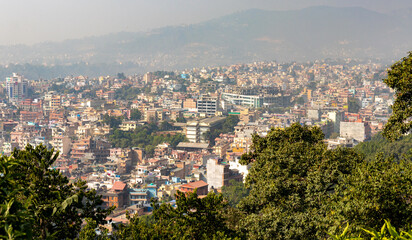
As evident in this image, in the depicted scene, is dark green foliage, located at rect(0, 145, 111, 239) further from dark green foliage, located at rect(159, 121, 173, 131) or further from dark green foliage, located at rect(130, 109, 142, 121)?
dark green foliage, located at rect(130, 109, 142, 121)

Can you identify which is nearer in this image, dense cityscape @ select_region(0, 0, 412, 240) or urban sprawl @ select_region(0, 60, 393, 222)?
dense cityscape @ select_region(0, 0, 412, 240)

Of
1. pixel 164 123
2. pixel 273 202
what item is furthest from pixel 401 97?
pixel 164 123

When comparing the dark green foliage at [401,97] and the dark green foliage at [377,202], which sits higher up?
the dark green foliage at [401,97]

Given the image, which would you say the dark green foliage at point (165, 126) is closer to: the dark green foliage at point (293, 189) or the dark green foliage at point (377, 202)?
the dark green foliage at point (293, 189)

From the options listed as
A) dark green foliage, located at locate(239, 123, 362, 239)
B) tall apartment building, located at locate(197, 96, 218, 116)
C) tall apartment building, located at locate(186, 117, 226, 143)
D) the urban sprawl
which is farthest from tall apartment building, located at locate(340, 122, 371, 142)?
dark green foliage, located at locate(239, 123, 362, 239)

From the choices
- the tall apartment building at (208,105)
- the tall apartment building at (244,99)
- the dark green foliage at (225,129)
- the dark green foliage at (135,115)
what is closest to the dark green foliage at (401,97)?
the dark green foliage at (225,129)

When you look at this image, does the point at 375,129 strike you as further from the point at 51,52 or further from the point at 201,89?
the point at 51,52

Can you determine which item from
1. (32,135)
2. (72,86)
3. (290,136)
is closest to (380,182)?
(290,136)

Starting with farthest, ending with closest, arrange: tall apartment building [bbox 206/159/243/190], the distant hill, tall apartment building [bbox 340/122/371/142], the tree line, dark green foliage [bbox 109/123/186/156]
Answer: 1. the distant hill
2. tall apartment building [bbox 340/122/371/142]
3. dark green foliage [bbox 109/123/186/156]
4. tall apartment building [bbox 206/159/243/190]
5. the tree line
